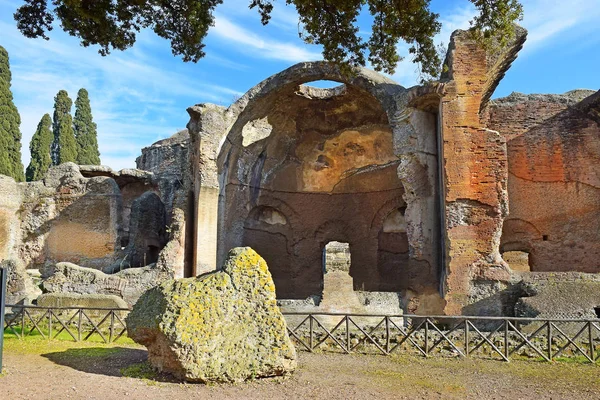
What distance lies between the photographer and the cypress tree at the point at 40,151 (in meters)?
27.6

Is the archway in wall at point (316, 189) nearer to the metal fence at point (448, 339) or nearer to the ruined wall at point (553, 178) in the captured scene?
the ruined wall at point (553, 178)

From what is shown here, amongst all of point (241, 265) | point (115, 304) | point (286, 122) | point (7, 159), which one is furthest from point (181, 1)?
point (7, 159)

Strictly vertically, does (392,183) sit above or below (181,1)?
below

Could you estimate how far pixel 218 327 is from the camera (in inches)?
242

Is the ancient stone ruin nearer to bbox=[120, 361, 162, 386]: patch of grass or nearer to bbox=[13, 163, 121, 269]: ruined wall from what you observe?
bbox=[13, 163, 121, 269]: ruined wall

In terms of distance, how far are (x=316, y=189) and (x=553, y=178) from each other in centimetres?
729

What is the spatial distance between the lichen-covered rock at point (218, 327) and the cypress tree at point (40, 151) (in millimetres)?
23677

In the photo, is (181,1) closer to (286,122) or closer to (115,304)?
(115,304)

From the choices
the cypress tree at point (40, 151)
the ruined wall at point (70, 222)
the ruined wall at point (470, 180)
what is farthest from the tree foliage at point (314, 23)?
the cypress tree at point (40, 151)

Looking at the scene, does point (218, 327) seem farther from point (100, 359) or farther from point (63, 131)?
point (63, 131)

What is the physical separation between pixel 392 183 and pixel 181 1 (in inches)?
445

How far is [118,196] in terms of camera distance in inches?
805

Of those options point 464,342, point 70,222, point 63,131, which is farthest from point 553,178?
point 63,131

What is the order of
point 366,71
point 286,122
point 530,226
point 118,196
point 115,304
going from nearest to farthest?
point 115,304 < point 366,71 < point 530,226 < point 286,122 < point 118,196
